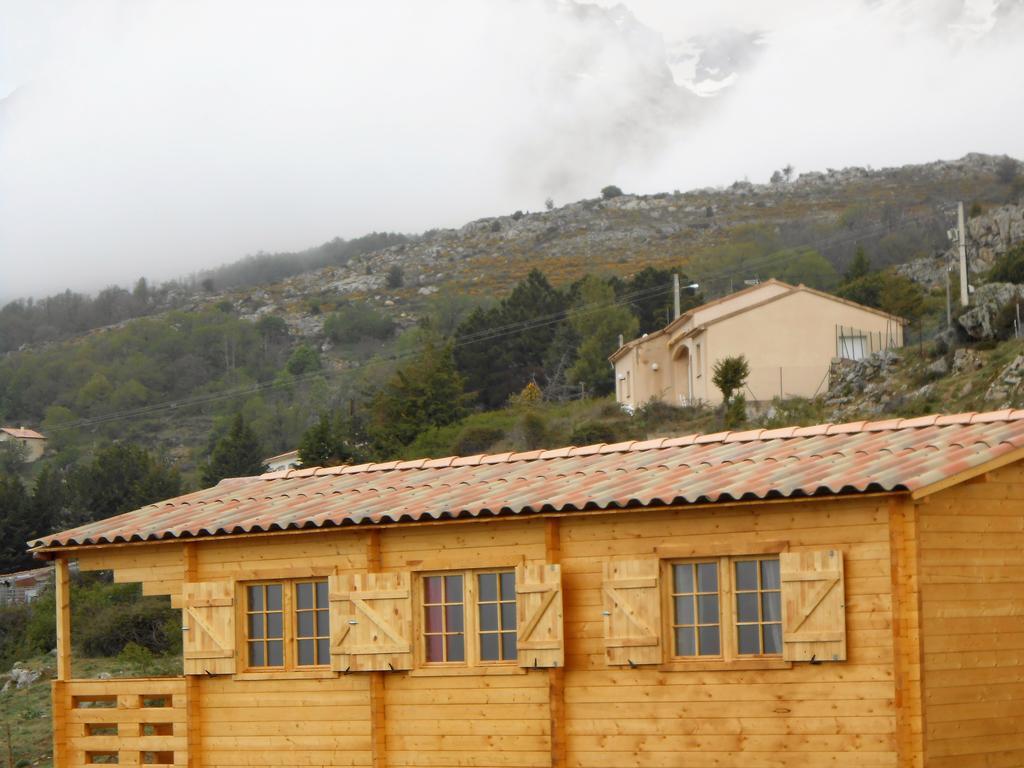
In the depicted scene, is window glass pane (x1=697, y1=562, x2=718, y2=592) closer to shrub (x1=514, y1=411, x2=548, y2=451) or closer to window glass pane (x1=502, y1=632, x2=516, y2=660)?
window glass pane (x1=502, y1=632, x2=516, y2=660)

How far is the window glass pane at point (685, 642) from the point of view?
50.1 ft

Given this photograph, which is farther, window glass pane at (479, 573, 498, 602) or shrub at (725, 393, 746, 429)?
shrub at (725, 393, 746, 429)

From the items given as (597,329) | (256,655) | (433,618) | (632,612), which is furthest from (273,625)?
(597,329)

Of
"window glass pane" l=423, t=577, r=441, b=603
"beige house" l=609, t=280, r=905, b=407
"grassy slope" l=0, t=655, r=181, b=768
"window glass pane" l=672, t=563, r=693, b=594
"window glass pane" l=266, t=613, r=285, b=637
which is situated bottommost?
"grassy slope" l=0, t=655, r=181, b=768

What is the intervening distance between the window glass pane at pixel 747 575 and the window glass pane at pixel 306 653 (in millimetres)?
5039

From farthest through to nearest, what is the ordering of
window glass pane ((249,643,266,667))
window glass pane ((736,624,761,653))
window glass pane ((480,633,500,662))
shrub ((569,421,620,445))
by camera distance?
shrub ((569,421,620,445))
window glass pane ((249,643,266,667))
window glass pane ((480,633,500,662))
window glass pane ((736,624,761,653))

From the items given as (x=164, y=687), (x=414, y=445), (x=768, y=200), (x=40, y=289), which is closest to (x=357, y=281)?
(x=768, y=200)

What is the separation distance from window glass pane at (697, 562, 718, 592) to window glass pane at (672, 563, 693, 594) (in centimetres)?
9

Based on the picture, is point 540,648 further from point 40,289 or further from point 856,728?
point 40,289

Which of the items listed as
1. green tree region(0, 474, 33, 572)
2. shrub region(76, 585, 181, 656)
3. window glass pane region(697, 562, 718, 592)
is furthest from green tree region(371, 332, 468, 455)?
window glass pane region(697, 562, 718, 592)

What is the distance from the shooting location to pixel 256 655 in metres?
17.9

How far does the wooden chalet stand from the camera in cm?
1424

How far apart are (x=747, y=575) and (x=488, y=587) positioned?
2821 millimetres

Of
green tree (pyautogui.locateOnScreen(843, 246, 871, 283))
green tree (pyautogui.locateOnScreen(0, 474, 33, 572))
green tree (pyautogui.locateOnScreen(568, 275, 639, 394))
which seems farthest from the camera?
green tree (pyautogui.locateOnScreen(843, 246, 871, 283))
